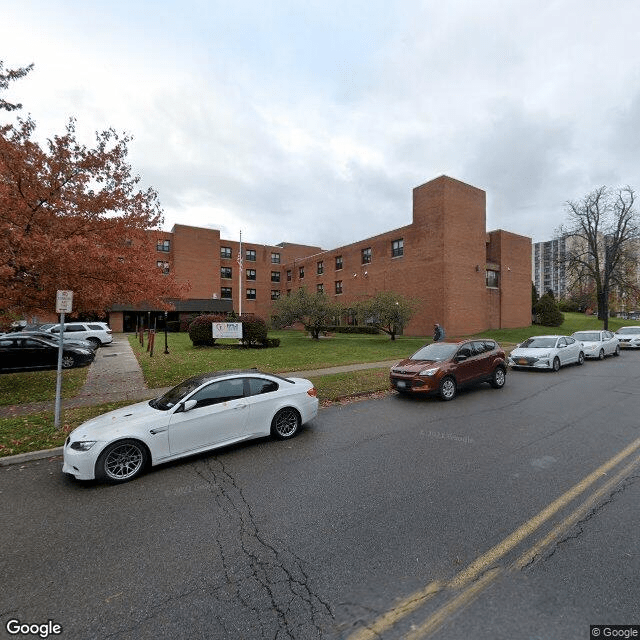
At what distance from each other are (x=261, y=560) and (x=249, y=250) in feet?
174

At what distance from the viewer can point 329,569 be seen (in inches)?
120

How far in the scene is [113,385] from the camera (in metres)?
11.5

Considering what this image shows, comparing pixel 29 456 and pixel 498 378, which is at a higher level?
pixel 498 378

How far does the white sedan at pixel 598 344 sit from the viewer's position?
684 inches

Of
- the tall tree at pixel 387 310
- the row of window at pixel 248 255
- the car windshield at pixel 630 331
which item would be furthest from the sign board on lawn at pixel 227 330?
the row of window at pixel 248 255

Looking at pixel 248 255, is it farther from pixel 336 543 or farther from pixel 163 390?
pixel 336 543

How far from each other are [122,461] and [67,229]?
22.8 feet

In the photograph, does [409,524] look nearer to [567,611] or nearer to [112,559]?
[567,611]

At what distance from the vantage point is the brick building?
30.0 metres

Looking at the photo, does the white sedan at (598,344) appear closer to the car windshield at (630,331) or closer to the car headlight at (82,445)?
the car windshield at (630,331)

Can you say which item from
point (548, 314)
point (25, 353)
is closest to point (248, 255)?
point (548, 314)

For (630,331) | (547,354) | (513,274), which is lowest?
(547,354)

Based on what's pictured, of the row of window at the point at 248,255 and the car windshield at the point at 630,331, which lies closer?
the car windshield at the point at 630,331

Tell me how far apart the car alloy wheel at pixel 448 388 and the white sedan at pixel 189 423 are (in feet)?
13.0
